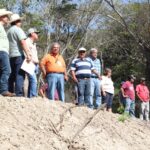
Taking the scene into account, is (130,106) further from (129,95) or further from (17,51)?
(17,51)

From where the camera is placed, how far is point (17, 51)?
9930 mm

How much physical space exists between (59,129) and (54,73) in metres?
2.56

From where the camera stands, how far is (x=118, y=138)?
9359mm

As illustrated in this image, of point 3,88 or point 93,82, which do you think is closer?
point 3,88

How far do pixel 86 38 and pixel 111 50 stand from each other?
461 cm

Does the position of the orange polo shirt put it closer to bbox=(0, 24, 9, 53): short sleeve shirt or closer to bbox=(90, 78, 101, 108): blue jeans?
bbox=(90, 78, 101, 108): blue jeans

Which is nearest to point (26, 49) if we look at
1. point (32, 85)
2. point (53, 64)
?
point (32, 85)

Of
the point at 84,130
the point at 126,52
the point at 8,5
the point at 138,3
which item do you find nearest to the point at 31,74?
the point at 84,130

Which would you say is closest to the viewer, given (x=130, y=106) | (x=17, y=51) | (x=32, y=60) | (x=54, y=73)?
(x=17, y=51)

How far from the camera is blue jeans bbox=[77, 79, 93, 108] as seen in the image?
1162 cm

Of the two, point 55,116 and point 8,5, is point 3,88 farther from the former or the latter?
point 8,5

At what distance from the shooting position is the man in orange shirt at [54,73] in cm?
1088

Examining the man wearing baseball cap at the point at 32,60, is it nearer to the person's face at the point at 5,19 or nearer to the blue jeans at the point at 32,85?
the blue jeans at the point at 32,85

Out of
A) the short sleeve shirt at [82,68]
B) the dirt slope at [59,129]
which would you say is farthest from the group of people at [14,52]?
the short sleeve shirt at [82,68]
